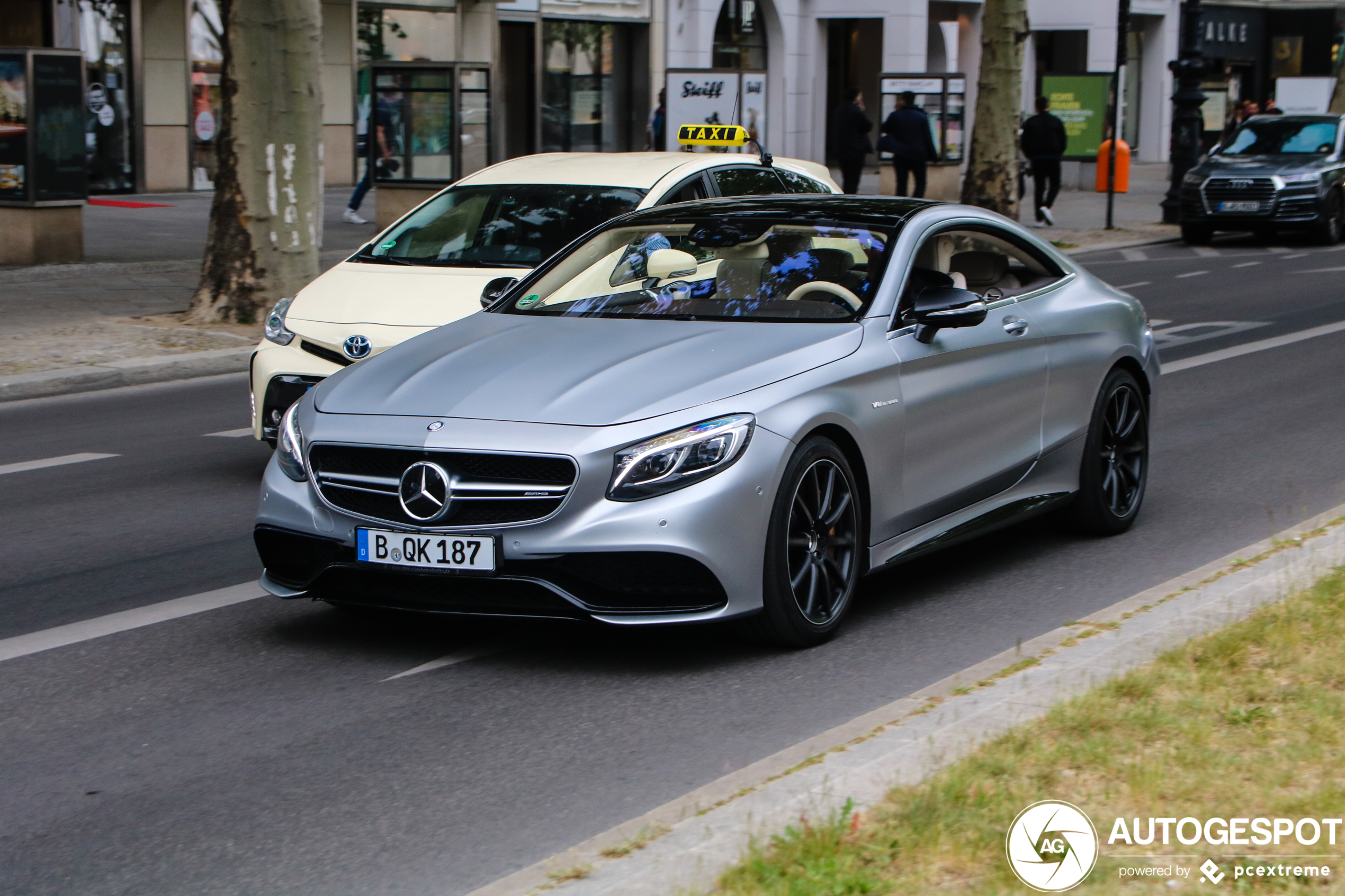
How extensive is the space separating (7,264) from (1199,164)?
1703cm

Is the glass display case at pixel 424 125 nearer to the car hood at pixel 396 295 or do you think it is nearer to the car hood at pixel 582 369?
the car hood at pixel 396 295

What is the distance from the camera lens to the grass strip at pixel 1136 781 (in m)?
3.55

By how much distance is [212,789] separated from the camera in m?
4.60

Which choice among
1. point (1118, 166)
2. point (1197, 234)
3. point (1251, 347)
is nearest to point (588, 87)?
point (1118, 166)

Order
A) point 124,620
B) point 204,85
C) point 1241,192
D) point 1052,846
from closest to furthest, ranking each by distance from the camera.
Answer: point 1052,846 < point 124,620 < point 1241,192 < point 204,85

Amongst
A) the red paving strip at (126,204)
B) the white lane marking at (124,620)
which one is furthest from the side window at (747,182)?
the red paving strip at (126,204)

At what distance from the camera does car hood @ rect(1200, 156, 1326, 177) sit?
26.0m

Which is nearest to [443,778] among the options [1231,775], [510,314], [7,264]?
[1231,775]

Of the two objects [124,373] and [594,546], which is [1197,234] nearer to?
[124,373]

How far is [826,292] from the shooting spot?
21.1ft

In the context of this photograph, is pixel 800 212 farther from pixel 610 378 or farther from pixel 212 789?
pixel 212 789

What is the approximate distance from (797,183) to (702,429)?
262 inches

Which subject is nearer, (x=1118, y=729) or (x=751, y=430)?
(x=1118, y=729)

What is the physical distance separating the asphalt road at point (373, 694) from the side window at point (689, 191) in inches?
119
